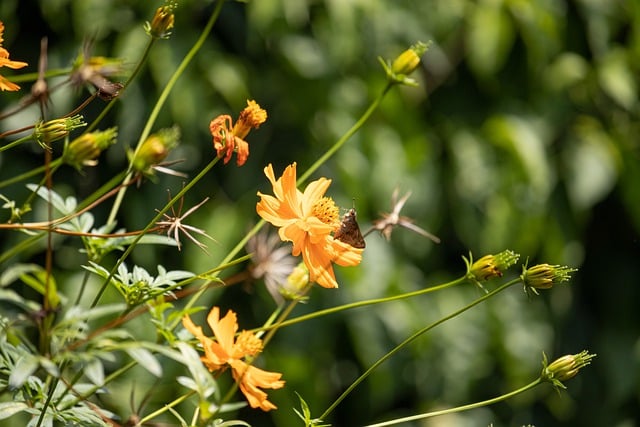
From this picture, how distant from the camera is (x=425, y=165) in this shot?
1517 mm

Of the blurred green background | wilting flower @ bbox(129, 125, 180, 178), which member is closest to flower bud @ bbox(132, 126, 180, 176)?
wilting flower @ bbox(129, 125, 180, 178)

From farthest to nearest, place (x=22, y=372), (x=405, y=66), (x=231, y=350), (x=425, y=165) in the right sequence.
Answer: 1. (x=425, y=165)
2. (x=405, y=66)
3. (x=231, y=350)
4. (x=22, y=372)

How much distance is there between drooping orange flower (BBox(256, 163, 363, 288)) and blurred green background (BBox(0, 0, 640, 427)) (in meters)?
0.76

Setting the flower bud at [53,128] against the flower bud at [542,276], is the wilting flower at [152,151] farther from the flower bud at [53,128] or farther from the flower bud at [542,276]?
the flower bud at [542,276]

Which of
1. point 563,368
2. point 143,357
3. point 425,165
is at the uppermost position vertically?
point 143,357

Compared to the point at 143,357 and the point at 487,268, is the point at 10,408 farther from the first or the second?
the point at 487,268

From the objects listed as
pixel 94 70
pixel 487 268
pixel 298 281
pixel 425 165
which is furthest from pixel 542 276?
pixel 425 165

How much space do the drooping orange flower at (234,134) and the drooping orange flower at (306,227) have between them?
0.02 metres

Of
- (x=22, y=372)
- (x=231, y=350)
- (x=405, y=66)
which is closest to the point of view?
(x=22, y=372)

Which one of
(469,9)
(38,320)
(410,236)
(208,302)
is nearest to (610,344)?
(410,236)

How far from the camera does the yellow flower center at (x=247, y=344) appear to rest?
47cm

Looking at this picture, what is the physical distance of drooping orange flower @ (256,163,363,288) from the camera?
0.49 meters

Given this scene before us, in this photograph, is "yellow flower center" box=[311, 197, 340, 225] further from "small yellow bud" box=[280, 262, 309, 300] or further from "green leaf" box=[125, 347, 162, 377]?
"green leaf" box=[125, 347, 162, 377]

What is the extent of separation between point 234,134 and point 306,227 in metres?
0.06
